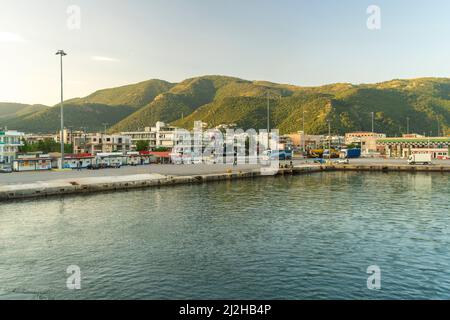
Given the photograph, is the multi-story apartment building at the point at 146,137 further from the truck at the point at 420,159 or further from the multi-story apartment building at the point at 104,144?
the truck at the point at 420,159

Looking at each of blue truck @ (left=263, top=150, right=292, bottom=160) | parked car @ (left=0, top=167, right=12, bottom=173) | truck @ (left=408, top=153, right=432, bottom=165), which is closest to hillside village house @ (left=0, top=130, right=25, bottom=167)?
parked car @ (left=0, top=167, right=12, bottom=173)

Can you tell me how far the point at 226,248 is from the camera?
27984 millimetres

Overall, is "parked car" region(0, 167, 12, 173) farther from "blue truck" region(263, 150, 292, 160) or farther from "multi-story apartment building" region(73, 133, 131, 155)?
"blue truck" region(263, 150, 292, 160)

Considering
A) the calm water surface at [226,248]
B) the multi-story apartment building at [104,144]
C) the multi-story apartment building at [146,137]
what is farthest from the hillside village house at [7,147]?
the multi-story apartment building at [146,137]

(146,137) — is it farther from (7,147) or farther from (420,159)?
(420,159)

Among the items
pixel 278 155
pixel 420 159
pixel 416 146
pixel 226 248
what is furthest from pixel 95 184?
pixel 416 146

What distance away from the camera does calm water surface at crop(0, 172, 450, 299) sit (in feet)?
66.9

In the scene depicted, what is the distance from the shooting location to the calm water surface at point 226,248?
66.9ft

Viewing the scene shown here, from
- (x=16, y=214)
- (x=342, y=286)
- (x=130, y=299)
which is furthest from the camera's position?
(x=16, y=214)

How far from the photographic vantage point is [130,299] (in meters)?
19.0

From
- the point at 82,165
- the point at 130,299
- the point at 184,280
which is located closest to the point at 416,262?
the point at 184,280
